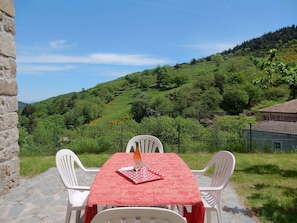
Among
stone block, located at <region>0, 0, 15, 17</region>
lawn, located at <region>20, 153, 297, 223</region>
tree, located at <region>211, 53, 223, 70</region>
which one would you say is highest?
tree, located at <region>211, 53, 223, 70</region>

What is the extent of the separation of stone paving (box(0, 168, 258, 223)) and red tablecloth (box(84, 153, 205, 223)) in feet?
3.26

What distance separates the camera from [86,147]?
7.57 m

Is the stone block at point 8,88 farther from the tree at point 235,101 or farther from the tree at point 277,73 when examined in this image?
the tree at point 235,101

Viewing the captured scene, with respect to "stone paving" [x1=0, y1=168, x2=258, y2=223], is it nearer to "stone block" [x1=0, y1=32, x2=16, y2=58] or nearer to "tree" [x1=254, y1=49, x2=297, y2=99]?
"tree" [x1=254, y1=49, x2=297, y2=99]

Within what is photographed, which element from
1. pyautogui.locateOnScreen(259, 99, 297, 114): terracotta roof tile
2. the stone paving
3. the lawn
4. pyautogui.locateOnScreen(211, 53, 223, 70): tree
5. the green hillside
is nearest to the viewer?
the stone paving

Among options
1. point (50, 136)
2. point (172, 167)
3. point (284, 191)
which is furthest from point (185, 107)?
point (172, 167)

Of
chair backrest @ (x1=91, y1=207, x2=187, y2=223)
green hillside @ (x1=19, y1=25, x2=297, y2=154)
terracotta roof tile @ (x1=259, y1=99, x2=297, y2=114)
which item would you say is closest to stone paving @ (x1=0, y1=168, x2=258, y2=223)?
chair backrest @ (x1=91, y1=207, x2=187, y2=223)

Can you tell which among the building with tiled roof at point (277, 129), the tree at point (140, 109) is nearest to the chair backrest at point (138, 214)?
the building with tiled roof at point (277, 129)

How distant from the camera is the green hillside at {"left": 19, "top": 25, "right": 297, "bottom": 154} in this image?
7871 millimetres

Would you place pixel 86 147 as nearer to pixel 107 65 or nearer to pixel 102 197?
pixel 102 197

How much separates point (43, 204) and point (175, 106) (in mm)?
22598

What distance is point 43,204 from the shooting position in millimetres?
3410

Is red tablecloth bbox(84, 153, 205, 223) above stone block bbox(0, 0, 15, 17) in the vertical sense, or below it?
below

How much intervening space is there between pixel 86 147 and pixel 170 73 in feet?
109
